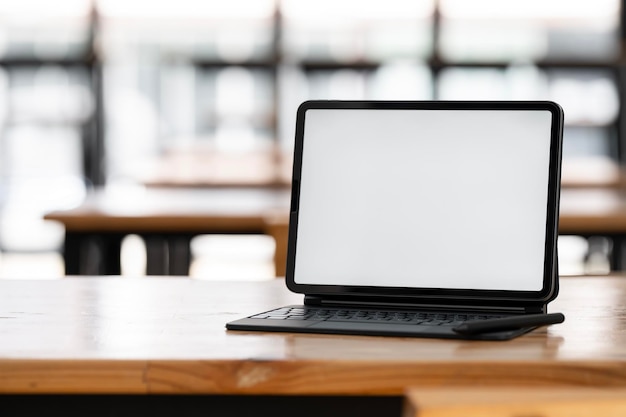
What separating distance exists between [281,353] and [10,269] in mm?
6333

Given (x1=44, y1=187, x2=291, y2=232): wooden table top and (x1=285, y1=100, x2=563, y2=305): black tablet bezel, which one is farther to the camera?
(x1=44, y1=187, x2=291, y2=232): wooden table top

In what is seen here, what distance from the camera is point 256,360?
3.17 ft

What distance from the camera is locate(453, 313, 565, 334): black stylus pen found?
1.05m

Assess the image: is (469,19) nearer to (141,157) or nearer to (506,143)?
(141,157)

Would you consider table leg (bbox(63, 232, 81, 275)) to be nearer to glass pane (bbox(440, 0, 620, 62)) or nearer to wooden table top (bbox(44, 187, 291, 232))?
wooden table top (bbox(44, 187, 291, 232))

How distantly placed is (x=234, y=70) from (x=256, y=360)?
264 inches

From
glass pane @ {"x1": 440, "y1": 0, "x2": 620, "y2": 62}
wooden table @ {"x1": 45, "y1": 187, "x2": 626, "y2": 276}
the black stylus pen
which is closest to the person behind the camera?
the black stylus pen

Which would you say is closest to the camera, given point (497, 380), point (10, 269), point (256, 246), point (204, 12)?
point (497, 380)

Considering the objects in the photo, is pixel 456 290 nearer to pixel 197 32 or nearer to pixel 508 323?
pixel 508 323

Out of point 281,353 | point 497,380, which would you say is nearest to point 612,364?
point 497,380

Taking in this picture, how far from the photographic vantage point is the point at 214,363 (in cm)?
96

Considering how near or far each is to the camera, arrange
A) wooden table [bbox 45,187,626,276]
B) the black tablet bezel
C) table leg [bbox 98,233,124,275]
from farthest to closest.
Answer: table leg [bbox 98,233,124,275]
wooden table [bbox 45,187,626,276]
the black tablet bezel

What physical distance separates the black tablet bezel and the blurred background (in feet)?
19.5

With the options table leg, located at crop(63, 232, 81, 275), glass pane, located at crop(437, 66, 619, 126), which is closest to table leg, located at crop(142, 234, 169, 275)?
table leg, located at crop(63, 232, 81, 275)
